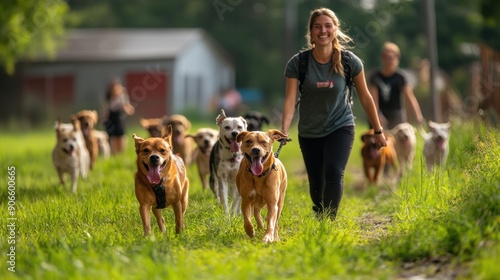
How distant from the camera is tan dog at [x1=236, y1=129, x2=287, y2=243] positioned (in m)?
7.42

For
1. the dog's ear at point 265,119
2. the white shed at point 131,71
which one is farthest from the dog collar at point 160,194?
the white shed at point 131,71

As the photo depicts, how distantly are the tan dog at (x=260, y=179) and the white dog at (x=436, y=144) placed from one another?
5.62 metres

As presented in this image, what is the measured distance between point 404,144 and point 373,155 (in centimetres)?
106

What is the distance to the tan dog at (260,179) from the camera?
7.42m

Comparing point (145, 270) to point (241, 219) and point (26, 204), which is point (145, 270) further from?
point (26, 204)

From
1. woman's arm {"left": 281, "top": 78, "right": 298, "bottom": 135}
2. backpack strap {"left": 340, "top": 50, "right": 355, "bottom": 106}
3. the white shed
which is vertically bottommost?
the white shed

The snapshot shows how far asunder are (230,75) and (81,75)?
33.8 ft

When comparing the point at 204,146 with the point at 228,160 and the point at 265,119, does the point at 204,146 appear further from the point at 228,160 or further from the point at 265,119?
the point at 228,160

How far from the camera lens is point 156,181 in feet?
24.8

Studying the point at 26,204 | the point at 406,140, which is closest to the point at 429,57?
the point at 406,140

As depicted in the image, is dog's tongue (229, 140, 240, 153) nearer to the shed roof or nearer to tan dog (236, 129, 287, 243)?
tan dog (236, 129, 287, 243)

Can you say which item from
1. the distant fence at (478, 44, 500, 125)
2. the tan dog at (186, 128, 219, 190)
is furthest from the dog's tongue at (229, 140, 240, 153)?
the distant fence at (478, 44, 500, 125)

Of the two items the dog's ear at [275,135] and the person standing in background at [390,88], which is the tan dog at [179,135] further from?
the dog's ear at [275,135]

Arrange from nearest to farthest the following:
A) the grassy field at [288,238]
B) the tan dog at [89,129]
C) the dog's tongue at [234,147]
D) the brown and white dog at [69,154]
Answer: the grassy field at [288,238]
the dog's tongue at [234,147]
the brown and white dog at [69,154]
the tan dog at [89,129]
